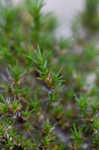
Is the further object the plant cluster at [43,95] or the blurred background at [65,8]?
the blurred background at [65,8]

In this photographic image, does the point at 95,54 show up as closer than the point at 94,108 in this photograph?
No

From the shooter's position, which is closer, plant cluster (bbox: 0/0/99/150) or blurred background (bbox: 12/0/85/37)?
plant cluster (bbox: 0/0/99/150)

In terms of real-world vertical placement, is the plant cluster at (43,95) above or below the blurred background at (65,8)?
below

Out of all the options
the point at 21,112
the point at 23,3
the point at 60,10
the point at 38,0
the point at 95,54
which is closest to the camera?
the point at 21,112

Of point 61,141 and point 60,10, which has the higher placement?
point 60,10

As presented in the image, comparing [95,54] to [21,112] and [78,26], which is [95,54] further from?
[21,112]

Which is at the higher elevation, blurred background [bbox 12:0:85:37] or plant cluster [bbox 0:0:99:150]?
blurred background [bbox 12:0:85:37]

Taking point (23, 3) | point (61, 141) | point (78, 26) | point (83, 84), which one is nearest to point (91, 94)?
point (83, 84)

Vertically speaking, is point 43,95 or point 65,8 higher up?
point 65,8

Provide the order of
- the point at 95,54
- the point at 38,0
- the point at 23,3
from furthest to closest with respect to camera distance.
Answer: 1. the point at 23,3
2. the point at 95,54
3. the point at 38,0

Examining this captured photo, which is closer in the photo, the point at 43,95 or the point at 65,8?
the point at 43,95

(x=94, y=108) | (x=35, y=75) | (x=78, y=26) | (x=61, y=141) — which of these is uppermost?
(x=78, y=26)
